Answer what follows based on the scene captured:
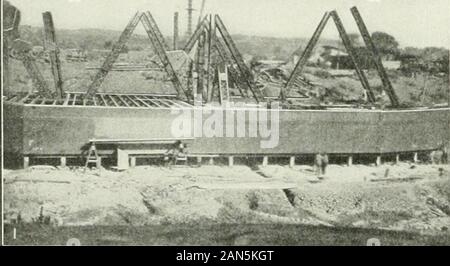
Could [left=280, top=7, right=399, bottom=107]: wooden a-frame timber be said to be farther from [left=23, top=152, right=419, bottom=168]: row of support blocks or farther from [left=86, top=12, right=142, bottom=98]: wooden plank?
[left=86, top=12, right=142, bottom=98]: wooden plank

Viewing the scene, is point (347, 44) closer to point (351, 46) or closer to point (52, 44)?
point (351, 46)

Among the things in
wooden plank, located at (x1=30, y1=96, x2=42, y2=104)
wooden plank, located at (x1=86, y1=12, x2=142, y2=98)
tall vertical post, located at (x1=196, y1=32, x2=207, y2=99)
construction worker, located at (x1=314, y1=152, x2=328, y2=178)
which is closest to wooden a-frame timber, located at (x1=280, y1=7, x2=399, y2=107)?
construction worker, located at (x1=314, y1=152, x2=328, y2=178)

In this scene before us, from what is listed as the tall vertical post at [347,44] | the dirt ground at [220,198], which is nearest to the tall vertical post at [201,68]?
the dirt ground at [220,198]

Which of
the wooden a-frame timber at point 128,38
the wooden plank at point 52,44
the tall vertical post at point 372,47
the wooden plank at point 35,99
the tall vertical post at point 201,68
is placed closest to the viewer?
the wooden plank at point 52,44

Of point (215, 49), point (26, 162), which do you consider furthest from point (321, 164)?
point (26, 162)

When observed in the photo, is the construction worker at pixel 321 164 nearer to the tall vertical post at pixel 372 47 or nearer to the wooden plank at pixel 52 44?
the tall vertical post at pixel 372 47

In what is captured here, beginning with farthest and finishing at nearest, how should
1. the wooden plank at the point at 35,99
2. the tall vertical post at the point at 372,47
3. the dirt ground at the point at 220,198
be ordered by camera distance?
the wooden plank at the point at 35,99, the tall vertical post at the point at 372,47, the dirt ground at the point at 220,198

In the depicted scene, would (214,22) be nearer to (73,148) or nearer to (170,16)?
(170,16)

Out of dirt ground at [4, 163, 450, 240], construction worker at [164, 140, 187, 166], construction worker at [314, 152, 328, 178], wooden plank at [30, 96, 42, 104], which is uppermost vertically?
wooden plank at [30, 96, 42, 104]
